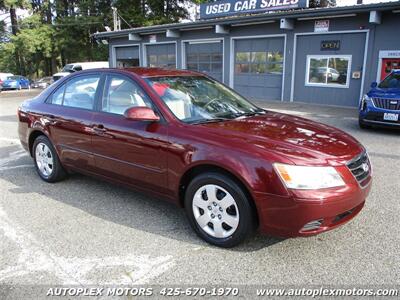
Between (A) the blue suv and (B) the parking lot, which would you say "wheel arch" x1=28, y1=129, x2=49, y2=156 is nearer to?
(B) the parking lot

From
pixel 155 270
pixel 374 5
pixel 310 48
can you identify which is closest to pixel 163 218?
pixel 155 270

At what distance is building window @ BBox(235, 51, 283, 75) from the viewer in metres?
16.8

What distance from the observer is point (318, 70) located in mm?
15539

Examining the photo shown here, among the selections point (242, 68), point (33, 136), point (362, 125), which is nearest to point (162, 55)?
point (242, 68)

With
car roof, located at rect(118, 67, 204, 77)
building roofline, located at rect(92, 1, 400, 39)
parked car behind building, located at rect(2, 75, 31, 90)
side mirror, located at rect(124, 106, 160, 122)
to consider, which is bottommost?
parked car behind building, located at rect(2, 75, 31, 90)

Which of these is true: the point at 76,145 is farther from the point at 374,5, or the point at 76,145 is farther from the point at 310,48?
the point at 310,48

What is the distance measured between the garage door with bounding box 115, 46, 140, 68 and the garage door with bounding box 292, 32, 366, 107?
10836 millimetres

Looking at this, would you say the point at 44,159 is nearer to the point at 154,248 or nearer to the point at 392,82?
the point at 154,248

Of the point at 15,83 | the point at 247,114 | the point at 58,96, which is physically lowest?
the point at 15,83

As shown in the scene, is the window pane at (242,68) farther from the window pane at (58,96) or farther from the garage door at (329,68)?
the window pane at (58,96)

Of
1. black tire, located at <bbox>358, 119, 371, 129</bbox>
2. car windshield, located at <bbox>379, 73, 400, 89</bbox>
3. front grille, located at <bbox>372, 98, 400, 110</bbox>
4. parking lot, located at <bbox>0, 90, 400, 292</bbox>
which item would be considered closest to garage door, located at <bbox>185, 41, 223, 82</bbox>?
car windshield, located at <bbox>379, 73, 400, 89</bbox>

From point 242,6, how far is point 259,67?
3124mm

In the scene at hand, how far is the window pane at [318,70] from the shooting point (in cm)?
1534

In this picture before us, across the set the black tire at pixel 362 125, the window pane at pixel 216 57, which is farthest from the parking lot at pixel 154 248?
the window pane at pixel 216 57
